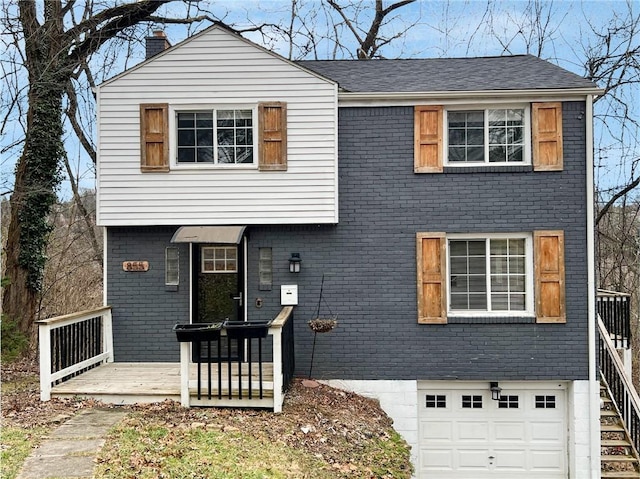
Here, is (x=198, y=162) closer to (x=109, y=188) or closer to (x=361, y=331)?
(x=109, y=188)

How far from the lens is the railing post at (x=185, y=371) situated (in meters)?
6.54

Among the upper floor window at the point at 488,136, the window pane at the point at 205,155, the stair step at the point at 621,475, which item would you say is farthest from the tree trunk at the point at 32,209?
the stair step at the point at 621,475

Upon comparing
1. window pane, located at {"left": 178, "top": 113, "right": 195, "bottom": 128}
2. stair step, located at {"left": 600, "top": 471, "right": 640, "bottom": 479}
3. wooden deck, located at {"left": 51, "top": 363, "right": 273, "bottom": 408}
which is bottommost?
stair step, located at {"left": 600, "top": 471, "right": 640, "bottom": 479}

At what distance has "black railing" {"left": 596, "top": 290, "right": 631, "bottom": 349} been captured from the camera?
911 cm

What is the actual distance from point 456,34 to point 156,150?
33.1 ft

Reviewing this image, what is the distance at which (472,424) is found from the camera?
28.2 ft

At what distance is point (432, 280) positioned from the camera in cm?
838

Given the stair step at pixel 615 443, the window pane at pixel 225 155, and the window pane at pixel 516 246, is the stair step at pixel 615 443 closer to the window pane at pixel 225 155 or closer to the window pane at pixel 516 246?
the window pane at pixel 516 246

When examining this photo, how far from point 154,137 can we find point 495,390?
6973mm

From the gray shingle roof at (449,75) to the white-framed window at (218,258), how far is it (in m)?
3.38

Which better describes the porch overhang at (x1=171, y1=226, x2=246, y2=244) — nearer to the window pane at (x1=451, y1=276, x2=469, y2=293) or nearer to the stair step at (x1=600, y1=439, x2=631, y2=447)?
the window pane at (x1=451, y1=276, x2=469, y2=293)

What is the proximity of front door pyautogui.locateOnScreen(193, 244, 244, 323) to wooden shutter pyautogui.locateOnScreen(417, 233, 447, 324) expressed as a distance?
299cm

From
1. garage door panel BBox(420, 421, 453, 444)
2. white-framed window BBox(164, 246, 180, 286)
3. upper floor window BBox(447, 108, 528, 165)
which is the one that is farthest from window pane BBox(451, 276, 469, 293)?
white-framed window BBox(164, 246, 180, 286)

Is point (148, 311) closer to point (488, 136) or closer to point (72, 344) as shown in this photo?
point (72, 344)
